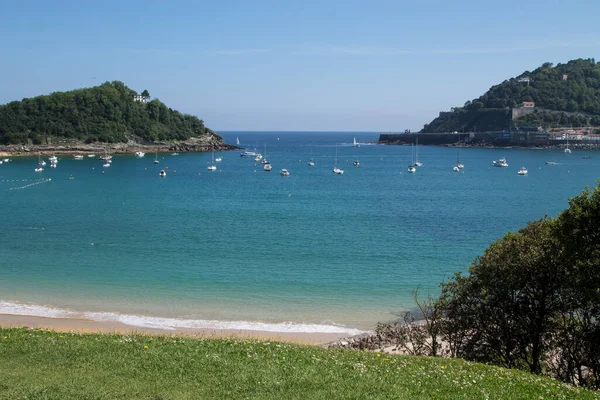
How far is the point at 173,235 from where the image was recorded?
43000 mm

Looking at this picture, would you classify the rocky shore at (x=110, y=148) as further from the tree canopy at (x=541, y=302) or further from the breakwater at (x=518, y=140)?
the tree canopy at (x=541, y=302)

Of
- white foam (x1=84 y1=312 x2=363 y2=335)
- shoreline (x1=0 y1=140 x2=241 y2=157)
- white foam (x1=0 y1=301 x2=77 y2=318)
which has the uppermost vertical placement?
shoreline (x1=0 y1=140 x2=241 y2=157)

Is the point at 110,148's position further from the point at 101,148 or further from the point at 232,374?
the point at 232,374

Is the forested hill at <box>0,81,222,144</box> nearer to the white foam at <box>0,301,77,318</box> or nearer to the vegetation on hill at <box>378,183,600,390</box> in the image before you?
the white foam at <box>0,301,77,318</box>

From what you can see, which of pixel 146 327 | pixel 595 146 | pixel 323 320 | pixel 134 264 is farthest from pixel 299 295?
pixel 595 146

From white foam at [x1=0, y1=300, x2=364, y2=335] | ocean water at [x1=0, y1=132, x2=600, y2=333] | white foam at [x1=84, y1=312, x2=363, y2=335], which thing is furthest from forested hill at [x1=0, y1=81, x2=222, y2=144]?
white foam at [x1=84, y1=312, x2=363, y2=335]

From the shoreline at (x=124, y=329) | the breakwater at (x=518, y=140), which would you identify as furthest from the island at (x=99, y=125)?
the shoreline at (x=124, y=329)

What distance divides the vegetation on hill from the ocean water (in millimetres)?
7297

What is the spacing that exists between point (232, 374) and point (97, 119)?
15307 cm

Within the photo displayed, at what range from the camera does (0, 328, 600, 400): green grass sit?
35.2 feet

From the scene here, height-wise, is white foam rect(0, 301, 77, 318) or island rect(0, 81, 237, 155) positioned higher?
island rect(0, 81, 237, 155)

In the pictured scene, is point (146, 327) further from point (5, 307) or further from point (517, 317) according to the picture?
point (517, 317)

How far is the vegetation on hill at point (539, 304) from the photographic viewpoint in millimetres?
14570

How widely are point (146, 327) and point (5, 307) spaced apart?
7.49 m
